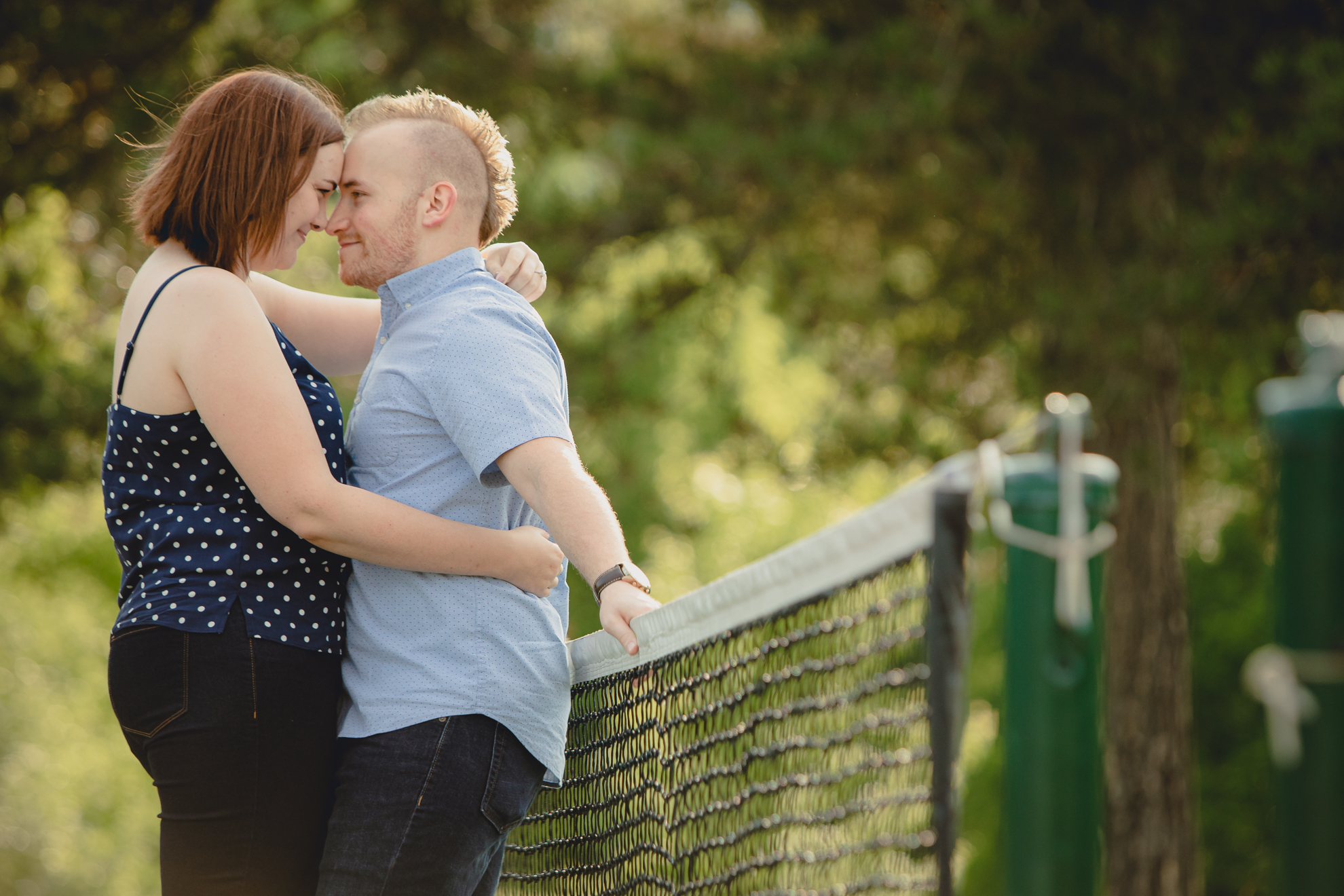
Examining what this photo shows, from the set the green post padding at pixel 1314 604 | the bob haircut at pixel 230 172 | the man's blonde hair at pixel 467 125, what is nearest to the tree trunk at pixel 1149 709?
the man's blonde hair at pixel 467 125

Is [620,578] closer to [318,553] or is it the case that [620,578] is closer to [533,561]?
[533,561]

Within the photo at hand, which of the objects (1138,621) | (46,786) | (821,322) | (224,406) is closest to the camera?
(224,406)

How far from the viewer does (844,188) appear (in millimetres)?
7816

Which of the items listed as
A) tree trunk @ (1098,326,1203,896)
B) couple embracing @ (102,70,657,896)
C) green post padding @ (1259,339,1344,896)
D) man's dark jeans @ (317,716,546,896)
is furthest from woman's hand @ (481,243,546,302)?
tree trunk @ (1098,326,1203,896)

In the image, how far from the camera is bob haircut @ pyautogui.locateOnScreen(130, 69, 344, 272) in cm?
207

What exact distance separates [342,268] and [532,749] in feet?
3.25

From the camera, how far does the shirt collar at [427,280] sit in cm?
219

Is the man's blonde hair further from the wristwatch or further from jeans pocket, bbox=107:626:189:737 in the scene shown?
jeans pocket, bbox=107:626:189:737

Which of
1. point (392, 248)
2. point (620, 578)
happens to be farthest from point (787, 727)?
point (392, 248)

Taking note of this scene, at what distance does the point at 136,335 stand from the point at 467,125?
2.58ft

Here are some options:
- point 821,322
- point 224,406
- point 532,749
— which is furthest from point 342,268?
point 821,322

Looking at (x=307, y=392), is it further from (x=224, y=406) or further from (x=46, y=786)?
(x=46, y=786)

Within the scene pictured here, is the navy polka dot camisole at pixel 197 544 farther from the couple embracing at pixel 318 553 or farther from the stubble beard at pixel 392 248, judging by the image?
the stubble beard at pixel 392 248

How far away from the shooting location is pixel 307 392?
2.09 m
